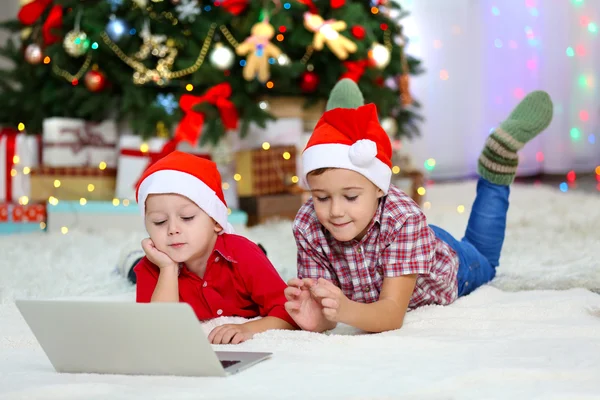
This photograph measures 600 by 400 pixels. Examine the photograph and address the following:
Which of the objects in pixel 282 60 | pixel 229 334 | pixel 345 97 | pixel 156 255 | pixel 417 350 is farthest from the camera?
pixel 282 60

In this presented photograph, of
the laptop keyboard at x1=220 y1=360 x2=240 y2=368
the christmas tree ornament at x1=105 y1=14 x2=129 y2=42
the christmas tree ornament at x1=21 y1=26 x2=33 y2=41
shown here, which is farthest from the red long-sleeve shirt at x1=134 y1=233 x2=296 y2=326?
the christmas tree ornament at x1=21 y1=26 x2=33 y2=41

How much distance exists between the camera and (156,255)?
5.11 feet

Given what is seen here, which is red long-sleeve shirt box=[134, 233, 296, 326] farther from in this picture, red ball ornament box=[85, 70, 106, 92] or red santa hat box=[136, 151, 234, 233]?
red ball ornament box=[85, 70, 106, 92]

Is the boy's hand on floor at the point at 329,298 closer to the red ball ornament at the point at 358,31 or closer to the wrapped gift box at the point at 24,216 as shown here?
the red ball ornament at the point at 358,31

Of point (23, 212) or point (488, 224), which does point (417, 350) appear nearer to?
point (488, 224)

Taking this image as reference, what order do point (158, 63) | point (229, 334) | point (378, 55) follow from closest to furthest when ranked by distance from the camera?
point (229, 334)
point (158, 63)
point (378, 55)

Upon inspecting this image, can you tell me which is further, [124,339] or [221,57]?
[221,57]

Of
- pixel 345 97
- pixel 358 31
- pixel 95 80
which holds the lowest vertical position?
pixel 345 97

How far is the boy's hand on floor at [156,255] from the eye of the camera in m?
1.56

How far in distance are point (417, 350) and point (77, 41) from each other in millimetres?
2493

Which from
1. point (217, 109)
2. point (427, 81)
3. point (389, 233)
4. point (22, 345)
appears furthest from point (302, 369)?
point (427, 81)

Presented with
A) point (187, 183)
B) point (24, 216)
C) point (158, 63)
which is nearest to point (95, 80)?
point (158, 63)

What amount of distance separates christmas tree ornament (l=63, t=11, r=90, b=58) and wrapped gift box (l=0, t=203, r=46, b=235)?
0.70 m

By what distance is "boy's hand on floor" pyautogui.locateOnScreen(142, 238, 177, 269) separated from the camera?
1556mm
